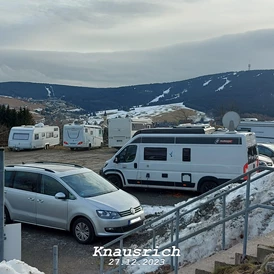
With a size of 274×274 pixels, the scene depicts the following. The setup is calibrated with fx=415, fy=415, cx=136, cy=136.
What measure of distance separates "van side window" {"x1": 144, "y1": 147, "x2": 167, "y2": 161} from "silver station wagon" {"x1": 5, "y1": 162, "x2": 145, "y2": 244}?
15.1ft

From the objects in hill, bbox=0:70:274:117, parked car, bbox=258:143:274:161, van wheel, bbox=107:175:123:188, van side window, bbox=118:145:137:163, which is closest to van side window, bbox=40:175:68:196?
van side window, bbox=118:145:137:163

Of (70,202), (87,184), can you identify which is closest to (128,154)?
(87,184)

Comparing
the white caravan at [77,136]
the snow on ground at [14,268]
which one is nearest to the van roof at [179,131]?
the snow on ground at [14,268]

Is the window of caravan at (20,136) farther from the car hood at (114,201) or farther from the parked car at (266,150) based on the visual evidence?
the car hood at (114,201)

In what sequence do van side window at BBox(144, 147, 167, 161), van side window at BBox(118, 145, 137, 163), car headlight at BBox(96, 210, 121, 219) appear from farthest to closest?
1. van side window at BBox(118, 145, 137, 163)
2. van side window at BBox(144, 147, 167, 161)
3. car headlight at BBox(96, 210, 121, 219)

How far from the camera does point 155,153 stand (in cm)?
1459

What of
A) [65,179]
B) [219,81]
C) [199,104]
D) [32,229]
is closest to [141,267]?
[65,179]

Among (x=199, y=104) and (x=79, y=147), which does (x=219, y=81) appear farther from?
(x=79, y=147)

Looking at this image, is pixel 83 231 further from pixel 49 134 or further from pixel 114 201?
pixel 49 134

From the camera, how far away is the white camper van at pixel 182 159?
44.5ft

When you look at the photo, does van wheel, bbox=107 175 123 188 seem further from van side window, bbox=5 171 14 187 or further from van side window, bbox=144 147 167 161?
van side window, bbox=5 171 14 187

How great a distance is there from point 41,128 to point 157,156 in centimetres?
2376

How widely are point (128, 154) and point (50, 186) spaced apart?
19.0 ft

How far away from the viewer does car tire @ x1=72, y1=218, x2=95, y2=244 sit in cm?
864
